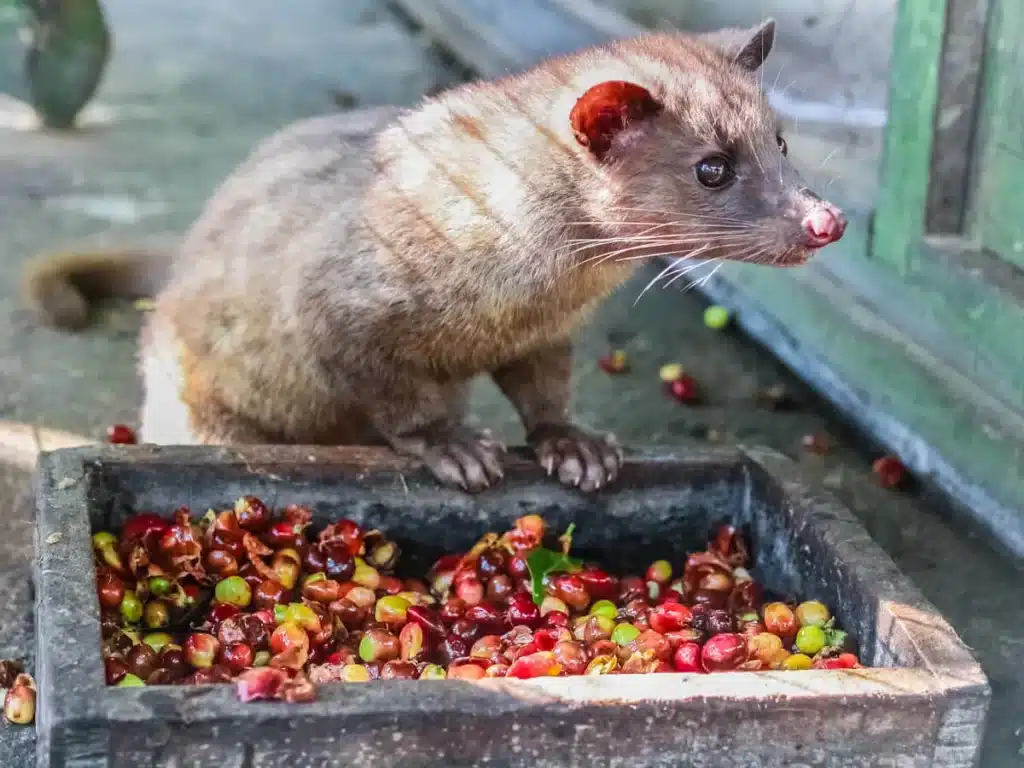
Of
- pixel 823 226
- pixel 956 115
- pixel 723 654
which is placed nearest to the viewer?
pixel 723 654

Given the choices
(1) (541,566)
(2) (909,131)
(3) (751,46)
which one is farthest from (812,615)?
(2) (909,131)

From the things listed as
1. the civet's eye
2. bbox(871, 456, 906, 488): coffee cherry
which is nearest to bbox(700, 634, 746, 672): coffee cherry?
the civet's eye

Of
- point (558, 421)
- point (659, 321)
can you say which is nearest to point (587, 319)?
point (558, 421)

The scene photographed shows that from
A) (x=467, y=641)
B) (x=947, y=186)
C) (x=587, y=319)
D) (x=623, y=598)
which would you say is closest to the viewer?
(x=467, y=641)

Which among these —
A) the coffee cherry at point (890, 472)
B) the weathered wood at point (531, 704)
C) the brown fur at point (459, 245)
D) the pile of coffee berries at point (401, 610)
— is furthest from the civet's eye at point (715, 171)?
the coffee cherry at point (890, 472)

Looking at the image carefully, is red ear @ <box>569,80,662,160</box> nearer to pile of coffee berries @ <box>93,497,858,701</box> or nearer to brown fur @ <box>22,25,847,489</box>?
brown fur @ <box>22,25,847,489</box>

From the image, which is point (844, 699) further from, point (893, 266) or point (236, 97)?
point (236, 97)

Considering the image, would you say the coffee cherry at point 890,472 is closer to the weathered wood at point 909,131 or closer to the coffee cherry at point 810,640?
the weathered wood at point 909,131

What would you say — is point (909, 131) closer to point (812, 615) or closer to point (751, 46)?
point (751, 46)
